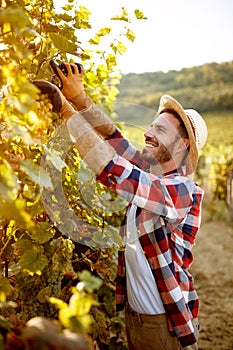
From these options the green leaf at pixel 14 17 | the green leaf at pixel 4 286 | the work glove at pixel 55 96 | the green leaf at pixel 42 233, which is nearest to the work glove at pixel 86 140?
the work glove at pixel 55 96

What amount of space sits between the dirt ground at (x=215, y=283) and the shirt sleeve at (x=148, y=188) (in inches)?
108

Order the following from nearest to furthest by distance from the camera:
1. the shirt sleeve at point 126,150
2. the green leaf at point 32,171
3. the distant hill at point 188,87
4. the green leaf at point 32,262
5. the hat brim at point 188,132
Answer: the green leaf at point 32,171 < the green leaf at point 32,262 < the hat brim at point 188,132 < the shirt sleeve at point 126,150 < the distant hill at point 188,87

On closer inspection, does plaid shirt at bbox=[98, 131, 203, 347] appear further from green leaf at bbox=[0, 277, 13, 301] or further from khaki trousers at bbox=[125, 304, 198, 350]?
green leaf at bbox=[0, 277, 13, 301]

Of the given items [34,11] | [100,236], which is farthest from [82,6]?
[100,236]

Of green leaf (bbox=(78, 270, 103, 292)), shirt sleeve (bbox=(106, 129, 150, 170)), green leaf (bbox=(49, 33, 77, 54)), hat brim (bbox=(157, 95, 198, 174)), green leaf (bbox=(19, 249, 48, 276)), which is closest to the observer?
green leaf (bbox=(78, 270, 103, 292))

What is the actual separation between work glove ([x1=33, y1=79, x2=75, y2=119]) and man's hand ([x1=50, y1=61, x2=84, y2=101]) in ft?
0.53

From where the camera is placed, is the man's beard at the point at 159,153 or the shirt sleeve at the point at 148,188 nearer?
the shirt sleeve at the point at 148,188

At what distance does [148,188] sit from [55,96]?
0.51 m

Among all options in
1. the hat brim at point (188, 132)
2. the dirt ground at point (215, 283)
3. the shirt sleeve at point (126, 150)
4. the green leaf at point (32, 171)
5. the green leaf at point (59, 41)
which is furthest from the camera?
the dirt ground at point (215, 283)

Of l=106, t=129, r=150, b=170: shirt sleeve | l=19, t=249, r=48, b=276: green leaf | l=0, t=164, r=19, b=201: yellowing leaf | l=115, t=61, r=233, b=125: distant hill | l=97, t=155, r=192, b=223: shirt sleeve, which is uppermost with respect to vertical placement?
l=115, t=61, r=233, b=125: distant hill

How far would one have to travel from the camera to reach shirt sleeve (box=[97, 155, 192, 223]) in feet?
5.19

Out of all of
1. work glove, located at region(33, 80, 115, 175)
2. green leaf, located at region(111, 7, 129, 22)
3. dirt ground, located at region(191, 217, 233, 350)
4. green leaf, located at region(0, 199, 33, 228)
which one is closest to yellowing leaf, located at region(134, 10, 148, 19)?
green leaf, located at region(111, 7, 129, 22)

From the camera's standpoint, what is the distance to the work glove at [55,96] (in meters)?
1.39

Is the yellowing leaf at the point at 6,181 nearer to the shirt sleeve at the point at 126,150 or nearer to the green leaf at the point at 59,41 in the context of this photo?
the green leaf at the point at 59,41
